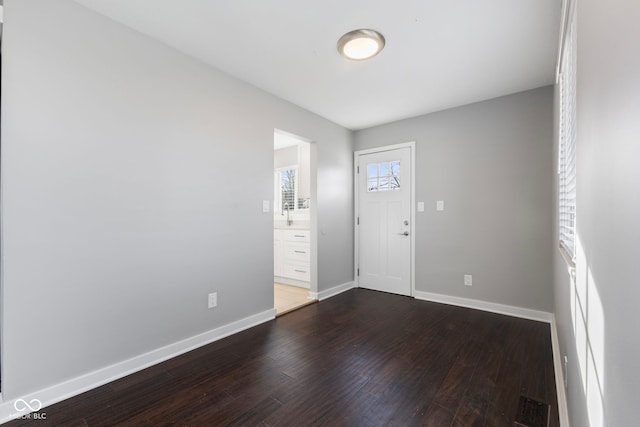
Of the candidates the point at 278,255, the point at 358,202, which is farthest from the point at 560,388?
the point at 278,255

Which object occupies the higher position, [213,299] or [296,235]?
[296,235]

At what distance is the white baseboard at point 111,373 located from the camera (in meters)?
1.65

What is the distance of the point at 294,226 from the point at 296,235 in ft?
1.66

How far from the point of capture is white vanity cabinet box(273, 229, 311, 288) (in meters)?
4.40

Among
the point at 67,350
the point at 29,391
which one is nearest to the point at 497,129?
the point at 67,350

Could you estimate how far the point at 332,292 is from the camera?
4.07 m

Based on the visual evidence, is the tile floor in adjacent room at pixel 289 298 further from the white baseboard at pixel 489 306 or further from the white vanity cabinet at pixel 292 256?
the white baseboard at pixel 489 306

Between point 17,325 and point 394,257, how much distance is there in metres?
3.75

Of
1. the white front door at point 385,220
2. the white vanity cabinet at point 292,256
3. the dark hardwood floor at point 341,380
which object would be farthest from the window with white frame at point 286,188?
the dark hardwood floor at point 341,380

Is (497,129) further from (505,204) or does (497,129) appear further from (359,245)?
(359,245)

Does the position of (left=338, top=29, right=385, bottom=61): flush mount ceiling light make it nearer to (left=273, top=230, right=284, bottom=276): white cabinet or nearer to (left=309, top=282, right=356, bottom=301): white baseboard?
(left=309, top=282, right=356, bottom=301): white baseboard

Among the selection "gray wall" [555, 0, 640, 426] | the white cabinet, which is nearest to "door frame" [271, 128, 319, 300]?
the white cabinet

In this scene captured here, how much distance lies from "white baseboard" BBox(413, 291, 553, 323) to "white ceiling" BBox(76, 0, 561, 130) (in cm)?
241
